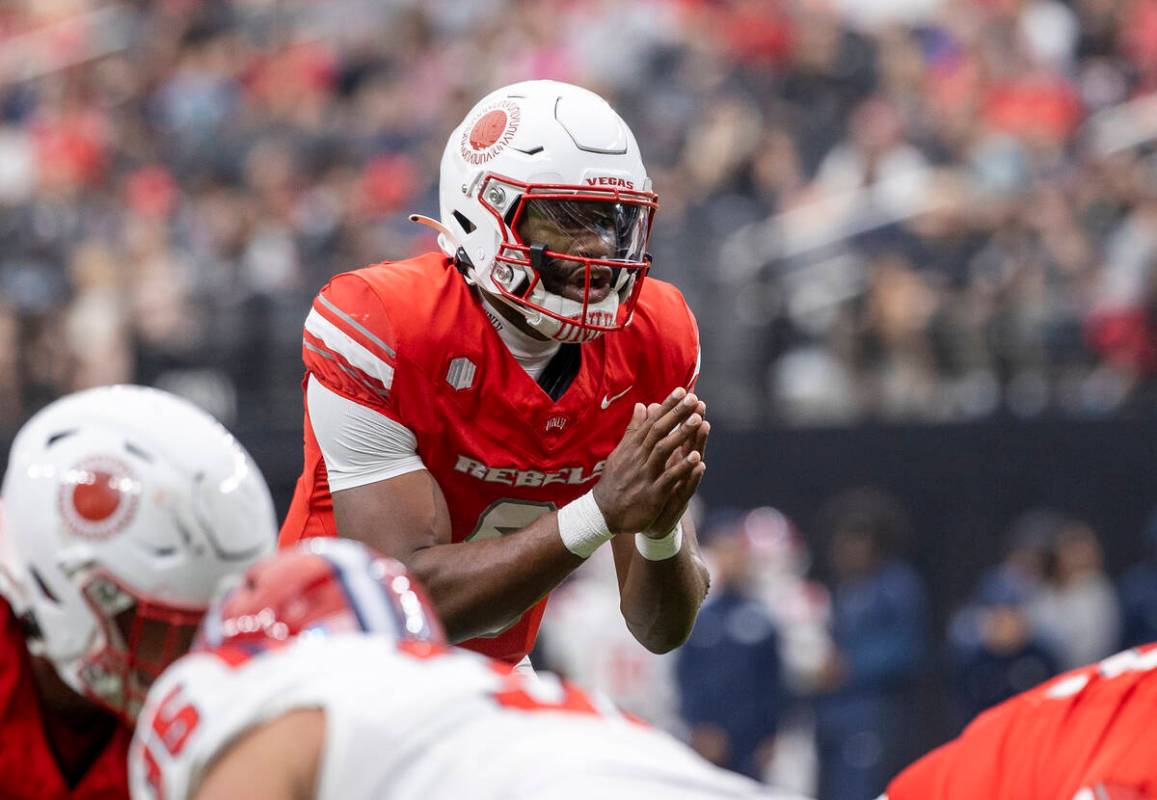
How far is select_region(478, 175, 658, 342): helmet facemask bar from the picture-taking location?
370 cm

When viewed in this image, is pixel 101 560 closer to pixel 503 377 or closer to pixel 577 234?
pixel 503 377

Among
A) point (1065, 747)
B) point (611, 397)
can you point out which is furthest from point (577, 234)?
point (1065, 747)

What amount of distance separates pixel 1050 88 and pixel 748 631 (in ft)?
13.1

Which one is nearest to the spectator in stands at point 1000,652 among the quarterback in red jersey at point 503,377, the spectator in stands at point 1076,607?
the spectator in stands at point 1076,607

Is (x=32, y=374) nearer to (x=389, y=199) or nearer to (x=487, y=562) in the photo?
(x=389, y=199)

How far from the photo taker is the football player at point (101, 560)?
271 cm

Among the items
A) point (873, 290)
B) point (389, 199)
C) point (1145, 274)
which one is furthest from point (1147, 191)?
point (389, 199)

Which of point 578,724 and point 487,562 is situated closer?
point 578,724

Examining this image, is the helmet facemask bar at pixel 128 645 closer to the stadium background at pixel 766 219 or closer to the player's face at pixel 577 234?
the player's face at pixel 577 234

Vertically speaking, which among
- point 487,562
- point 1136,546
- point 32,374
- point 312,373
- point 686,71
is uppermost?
point 312,373

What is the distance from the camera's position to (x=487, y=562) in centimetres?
357

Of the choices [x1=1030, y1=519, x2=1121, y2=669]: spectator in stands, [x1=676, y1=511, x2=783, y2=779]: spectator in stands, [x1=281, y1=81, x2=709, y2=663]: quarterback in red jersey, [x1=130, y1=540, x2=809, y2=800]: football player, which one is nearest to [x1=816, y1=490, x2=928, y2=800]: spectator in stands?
[x1=676, y1=511, x2=783, y2=779]: spectator in stands

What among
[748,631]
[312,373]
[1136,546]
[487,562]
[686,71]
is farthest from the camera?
[686,71]

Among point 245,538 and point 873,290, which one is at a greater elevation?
point 245,538
